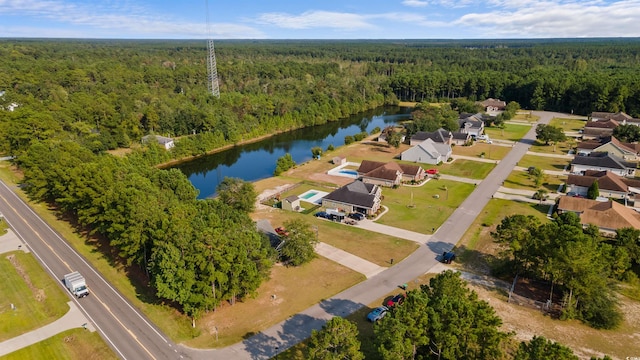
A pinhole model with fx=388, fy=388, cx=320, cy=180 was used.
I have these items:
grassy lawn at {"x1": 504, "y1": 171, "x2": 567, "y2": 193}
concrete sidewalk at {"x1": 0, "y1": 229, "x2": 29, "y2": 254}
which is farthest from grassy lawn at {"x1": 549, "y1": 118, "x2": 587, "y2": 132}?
concrete sidewalk at {"x1": 0, "y1": 229, "x2": 29, "y2": 254}

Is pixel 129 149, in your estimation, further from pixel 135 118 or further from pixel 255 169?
pixel 255 169

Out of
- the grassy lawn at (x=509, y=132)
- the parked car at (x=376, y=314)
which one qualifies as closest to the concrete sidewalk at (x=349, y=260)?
the parked car at (x=376, y=314)

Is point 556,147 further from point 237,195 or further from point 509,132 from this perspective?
point 237,195

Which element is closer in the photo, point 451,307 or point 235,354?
point 451,307

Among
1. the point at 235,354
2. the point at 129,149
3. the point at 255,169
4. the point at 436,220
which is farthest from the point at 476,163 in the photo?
the point at 129,149

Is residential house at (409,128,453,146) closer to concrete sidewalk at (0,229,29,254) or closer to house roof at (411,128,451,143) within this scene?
house roof at (411,128,451,143)
